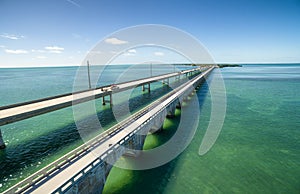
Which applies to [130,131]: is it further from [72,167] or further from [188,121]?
[188,121]

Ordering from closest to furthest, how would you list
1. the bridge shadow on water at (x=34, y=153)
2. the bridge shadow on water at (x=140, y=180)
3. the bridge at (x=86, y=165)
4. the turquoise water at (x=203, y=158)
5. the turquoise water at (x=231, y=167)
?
the bridge at (x=86, y=165), the bridge shadow on water at (x=140, y=180), the turquoise water at (x=231, y=167), the turquoise water at (x=203, y=158), the bridge shadow on water at (x=34, y=153)

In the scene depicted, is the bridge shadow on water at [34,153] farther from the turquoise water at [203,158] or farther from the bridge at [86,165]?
the bridge at [86,165]

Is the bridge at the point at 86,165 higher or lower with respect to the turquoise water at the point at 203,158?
higher

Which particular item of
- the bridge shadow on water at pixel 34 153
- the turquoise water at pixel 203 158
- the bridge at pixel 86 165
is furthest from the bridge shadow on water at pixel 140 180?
the bridge shadow on water at pixel 34 153

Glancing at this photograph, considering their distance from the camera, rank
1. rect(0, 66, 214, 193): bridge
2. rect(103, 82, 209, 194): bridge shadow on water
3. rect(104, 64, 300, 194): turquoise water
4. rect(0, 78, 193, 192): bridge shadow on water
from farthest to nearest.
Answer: rect(0, 78, 193, 192): bridge shadow on water, rect(104, 64, 300, 194): turquoise water, rect(103, 82, 209, 194): bridge shadow on water, rect(0, 66, 214, 193): bridge

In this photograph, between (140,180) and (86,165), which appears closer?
(86,165)

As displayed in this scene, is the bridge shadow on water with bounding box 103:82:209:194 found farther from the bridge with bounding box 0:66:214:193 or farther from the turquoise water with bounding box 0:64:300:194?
the bridge with bounding box 0:66:214:193

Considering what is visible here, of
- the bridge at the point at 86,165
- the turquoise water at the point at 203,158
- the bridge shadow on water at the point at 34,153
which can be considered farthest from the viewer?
the bridge shadow on water at the point at 34,153

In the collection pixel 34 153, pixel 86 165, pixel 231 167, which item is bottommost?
pixel 231 167

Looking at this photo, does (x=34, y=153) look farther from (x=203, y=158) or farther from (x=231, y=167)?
(x=231, y=167)

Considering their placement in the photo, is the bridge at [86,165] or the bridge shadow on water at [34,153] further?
the bridge shadow on water at [34,153]

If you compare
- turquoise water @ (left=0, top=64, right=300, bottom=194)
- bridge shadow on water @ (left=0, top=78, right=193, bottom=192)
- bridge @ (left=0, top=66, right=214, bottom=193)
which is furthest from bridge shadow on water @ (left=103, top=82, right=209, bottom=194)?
bridge shadow on water @ (left=0, top=78, right=193, bottom=192)

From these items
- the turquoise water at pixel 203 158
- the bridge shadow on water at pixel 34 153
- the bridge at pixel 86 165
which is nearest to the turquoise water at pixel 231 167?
the turquoise water at pixel 203 158

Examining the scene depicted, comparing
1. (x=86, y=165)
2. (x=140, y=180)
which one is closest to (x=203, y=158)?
(x=140, y=180)
